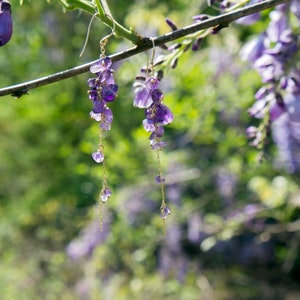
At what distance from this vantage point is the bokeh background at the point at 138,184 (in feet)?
10.4

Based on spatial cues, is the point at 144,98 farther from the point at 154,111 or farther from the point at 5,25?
the point at 5,25

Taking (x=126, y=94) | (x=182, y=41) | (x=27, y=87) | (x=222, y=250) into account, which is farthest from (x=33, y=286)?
(x=27, y=87)

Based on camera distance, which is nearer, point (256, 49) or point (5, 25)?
point (5, 25)

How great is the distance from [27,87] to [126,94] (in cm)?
352

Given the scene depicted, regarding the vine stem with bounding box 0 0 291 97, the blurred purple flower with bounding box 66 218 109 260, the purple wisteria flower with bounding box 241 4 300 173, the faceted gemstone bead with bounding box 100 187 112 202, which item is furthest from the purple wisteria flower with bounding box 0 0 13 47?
the blurred purple flower with bounding box 66 218 109 260

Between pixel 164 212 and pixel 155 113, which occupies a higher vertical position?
pixel 155 113

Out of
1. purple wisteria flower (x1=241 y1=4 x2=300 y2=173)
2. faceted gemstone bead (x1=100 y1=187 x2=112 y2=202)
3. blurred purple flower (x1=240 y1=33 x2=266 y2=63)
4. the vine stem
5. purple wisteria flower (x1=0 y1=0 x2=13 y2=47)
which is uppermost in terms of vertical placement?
blurred purple flower (x1=240 y1=33 x2=266 y2=63)

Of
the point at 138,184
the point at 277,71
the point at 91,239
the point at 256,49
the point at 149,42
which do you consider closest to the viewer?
the point at 149,42

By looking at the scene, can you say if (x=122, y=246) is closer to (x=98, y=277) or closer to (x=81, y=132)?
(x=98, y=277)

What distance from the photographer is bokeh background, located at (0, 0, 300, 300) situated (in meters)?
3.18

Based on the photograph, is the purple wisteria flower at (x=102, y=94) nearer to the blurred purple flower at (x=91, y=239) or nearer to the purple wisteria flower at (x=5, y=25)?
the purple wisteria flower at (x=5, y=25)

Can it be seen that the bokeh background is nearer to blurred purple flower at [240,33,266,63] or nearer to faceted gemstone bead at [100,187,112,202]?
blurred purple flower at [240,33,266,63]

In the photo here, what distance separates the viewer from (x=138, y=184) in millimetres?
3758

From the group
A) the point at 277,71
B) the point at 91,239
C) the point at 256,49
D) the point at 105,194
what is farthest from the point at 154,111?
the point at 91,239
